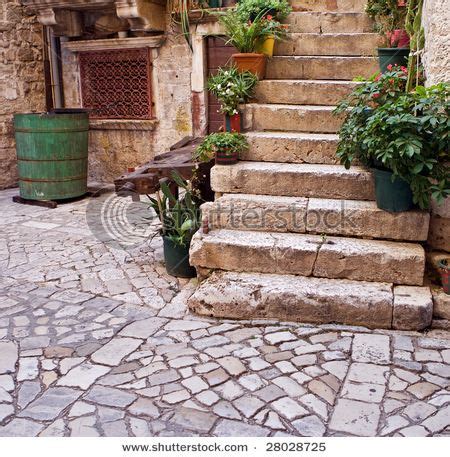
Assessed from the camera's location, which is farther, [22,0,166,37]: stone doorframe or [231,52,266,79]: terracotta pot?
[22,0,166,37]: stone doorframe

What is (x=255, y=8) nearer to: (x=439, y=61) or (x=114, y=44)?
(x=439, y=61)

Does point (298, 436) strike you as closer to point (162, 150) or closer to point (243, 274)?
point (243, 274)

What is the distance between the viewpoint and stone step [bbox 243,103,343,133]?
16.7 ft

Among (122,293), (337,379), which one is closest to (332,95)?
(122,293)

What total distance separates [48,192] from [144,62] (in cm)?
236

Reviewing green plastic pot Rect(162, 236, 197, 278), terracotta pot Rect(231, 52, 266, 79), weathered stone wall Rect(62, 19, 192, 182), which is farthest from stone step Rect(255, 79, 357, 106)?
weathered stone wall Rect(62, 19, 192, 182)

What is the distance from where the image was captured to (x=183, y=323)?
3.84m

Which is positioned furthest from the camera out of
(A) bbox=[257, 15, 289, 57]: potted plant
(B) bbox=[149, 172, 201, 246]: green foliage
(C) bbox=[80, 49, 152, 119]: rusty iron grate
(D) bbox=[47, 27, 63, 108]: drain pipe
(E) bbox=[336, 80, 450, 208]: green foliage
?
(D) bbox=[47, 27, 63, 108]: drain pipe

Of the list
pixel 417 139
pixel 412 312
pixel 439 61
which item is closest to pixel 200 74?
pixel 439 61

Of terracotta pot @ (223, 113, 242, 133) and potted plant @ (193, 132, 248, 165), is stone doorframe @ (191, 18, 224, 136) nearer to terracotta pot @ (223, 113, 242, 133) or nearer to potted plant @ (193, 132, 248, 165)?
terracotta pot @ (223, 113, 242, 133)

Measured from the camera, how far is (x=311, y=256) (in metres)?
3.98

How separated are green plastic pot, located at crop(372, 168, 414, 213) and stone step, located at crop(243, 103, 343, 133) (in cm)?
114

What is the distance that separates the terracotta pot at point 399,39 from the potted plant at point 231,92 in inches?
56.9

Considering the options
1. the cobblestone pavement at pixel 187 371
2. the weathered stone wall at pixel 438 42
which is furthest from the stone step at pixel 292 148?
the cobblestone pavement at pixel 187 371
